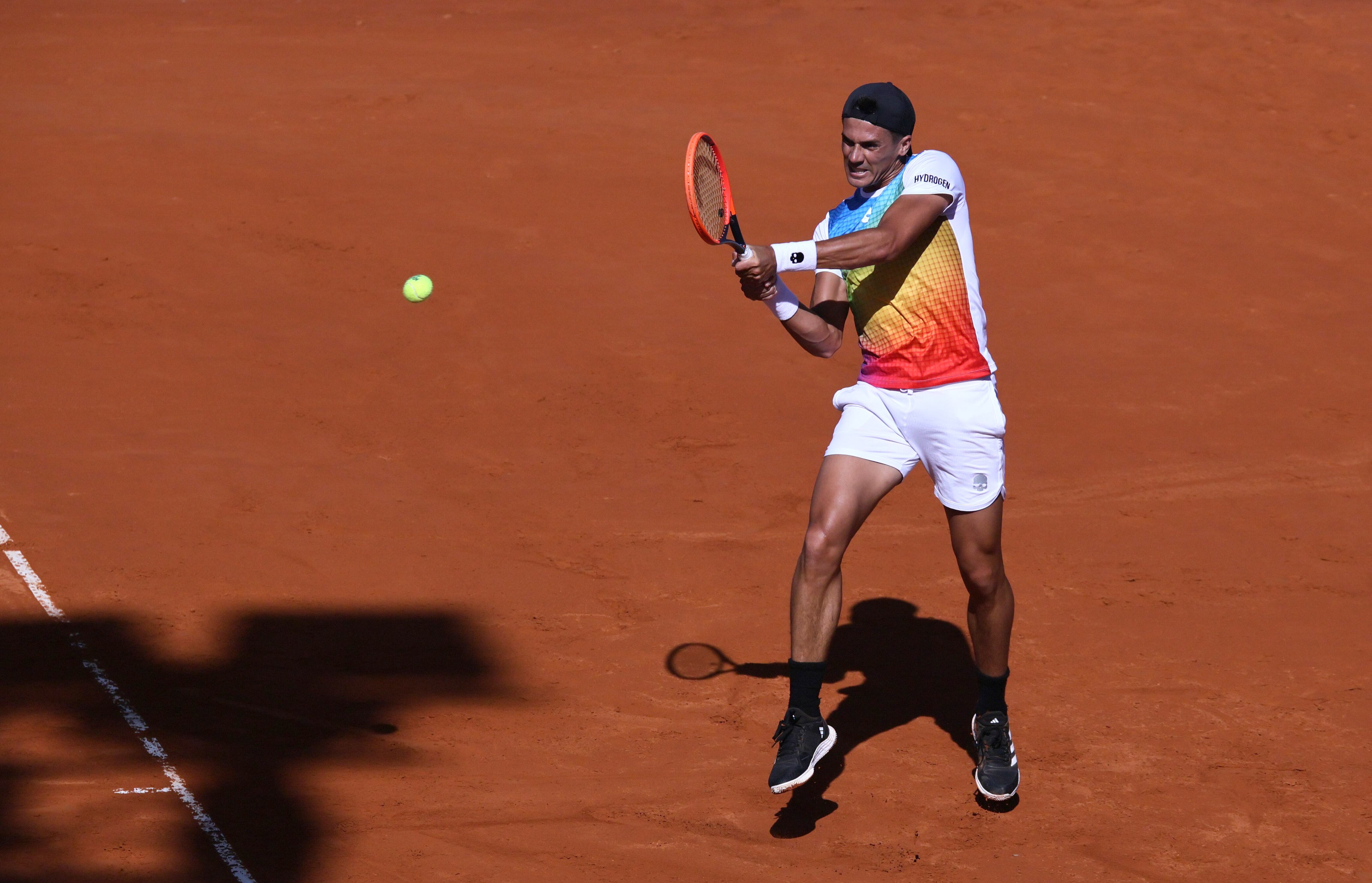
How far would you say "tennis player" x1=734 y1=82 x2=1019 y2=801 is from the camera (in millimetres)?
5359

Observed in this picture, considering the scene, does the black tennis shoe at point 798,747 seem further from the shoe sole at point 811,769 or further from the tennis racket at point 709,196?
the tennis racket at point 709,196

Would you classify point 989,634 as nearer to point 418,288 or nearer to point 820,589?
point 820,589

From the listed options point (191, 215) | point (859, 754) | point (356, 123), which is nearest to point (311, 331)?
point (191, 215)

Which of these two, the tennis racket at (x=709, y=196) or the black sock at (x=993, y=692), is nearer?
the tennis racket at (x=709, y=196)

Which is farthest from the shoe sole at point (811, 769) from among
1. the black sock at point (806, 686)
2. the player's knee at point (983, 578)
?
the player's knee at point (983, 578)

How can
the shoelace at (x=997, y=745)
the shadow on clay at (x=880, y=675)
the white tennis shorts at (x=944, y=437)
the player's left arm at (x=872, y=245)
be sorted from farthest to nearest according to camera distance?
the shadow on clay at (x=880, y=675) < the shoelace at (x=997, y=745) < the white tennis shorts at (x=944, y=437) < the player's left arm at (x=872, y=245)

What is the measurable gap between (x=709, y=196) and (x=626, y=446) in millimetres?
4151

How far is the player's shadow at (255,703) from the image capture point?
546 cm

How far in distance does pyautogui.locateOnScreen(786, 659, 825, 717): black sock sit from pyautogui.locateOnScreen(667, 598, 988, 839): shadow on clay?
24.7 inches

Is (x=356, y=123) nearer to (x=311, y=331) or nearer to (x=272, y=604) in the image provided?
(x=311, y=331)

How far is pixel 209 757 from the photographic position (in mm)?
6000

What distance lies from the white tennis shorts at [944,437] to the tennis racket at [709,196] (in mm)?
836

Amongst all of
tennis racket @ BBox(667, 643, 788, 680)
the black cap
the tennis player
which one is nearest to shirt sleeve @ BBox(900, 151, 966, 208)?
the tennis player

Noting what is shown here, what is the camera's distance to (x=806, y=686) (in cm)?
540
